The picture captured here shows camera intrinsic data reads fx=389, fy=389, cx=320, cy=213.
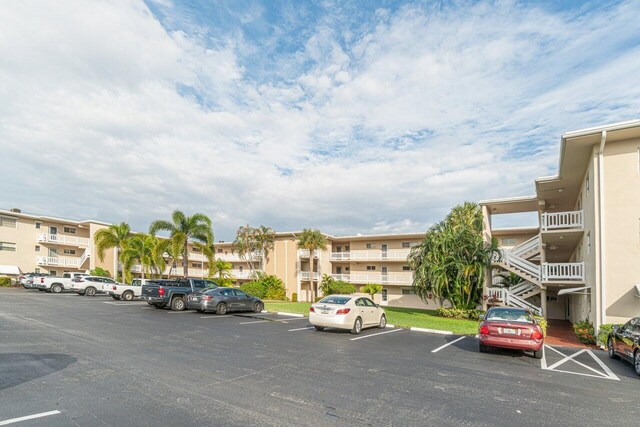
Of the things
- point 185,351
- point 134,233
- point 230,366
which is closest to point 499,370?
point 230,366

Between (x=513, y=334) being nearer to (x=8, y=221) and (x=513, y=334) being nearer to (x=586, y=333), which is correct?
(x=586, y=333)

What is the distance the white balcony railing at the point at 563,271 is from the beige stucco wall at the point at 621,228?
3841 millimetres

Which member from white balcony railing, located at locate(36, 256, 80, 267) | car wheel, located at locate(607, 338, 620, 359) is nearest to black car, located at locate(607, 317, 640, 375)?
car wheel, located at locate(607, 338, 620, 359)

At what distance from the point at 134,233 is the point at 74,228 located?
25.8 feet

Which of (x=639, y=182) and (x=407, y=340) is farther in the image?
(x=639, y=182)

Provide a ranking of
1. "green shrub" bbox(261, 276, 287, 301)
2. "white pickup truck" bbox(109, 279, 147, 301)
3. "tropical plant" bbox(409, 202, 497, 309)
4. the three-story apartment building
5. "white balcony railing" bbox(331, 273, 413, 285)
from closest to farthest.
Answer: the three-story apartment building
"tropical plant" bbox(409, 202, 497, 309)
"white pickup truck" bbox(109, 279, 147, 301)
"white balcony railing" bbox(331, 273, 413, 285)
"green shrub" bbox(261, 276, 287, 301)

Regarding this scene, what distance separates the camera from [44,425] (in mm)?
4992

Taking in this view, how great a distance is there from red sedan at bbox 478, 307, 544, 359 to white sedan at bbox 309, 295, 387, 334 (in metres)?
4.70

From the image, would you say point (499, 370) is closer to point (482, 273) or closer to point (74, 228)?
point (482, 273)

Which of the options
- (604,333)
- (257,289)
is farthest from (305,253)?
(604,333)

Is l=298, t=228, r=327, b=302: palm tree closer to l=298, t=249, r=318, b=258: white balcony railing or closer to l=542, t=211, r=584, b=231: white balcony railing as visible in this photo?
l=298, t=249, r=318, b=258: white balcony railing

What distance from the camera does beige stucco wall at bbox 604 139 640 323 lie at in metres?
14.9

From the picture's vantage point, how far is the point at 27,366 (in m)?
7.88

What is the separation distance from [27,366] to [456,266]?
70.4 ft
